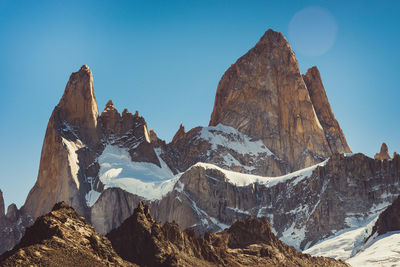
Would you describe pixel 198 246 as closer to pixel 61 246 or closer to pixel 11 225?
pixel 61 246

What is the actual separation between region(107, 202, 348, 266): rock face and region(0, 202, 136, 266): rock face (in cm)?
824

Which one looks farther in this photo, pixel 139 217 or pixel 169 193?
pixel 169 193

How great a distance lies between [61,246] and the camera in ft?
217

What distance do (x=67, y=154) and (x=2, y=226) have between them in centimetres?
2636

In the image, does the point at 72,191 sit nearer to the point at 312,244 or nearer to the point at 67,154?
the point at 67,154

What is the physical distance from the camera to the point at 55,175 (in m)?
198

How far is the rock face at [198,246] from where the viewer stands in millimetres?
85438

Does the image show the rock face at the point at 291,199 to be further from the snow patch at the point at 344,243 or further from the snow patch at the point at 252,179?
the snow patch at the point at 344,243

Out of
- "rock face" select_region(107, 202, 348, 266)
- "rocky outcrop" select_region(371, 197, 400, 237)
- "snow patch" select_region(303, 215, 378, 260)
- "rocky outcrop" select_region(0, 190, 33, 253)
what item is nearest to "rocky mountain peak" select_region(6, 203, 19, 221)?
"rocky outcrop" select_region(0, 190, 33, 253)

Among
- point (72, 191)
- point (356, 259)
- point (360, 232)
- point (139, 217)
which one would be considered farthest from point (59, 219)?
point (72, 191)

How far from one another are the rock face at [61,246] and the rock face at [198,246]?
8243 mm

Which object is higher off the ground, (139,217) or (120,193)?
(120,193)

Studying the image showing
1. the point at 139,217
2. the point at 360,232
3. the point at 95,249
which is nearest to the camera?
the point at 95,249

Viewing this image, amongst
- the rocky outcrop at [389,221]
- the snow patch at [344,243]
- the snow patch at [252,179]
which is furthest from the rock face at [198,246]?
the snow patch at [252,179]
